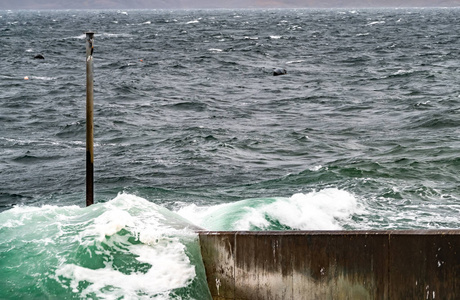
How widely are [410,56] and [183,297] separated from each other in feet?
157

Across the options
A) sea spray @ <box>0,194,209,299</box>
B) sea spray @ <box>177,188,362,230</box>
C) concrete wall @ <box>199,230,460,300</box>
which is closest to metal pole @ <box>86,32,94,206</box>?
sea spray @ <box>0,194,209,299</box>

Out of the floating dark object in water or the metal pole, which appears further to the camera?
the floating dark object in water

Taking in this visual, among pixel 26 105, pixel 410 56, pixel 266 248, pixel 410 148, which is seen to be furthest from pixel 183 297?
pixel 410 56

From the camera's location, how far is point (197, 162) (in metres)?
21.8

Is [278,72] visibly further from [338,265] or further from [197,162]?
[338,265]

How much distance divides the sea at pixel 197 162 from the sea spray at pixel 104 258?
0.03 meters

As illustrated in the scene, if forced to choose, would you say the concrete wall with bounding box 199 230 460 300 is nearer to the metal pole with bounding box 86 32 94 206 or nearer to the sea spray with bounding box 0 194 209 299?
the sea spray with bounding box 0 194 209 299

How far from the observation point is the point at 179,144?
24.6 meters

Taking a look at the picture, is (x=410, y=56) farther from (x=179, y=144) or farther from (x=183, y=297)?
(x=183, y=297)

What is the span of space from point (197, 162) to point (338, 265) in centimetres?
1305

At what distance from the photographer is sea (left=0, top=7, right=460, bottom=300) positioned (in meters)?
10.7

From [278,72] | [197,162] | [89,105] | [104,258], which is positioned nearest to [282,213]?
[89,105]

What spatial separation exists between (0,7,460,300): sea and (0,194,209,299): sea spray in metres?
0.03

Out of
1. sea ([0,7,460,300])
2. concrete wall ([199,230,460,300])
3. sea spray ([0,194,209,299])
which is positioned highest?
concrete wall ([199,230,460,300])
